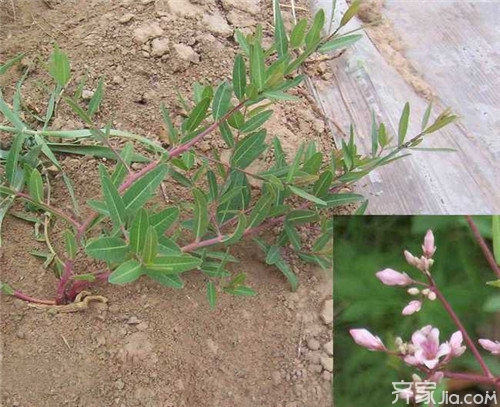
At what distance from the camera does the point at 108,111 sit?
167cm

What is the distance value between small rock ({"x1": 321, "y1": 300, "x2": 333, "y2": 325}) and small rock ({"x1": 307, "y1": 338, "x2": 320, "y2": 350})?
49 millimetres

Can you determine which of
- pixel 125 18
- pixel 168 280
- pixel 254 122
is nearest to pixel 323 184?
pixel 254 122

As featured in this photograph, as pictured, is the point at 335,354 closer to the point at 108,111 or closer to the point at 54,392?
the point at 54,392

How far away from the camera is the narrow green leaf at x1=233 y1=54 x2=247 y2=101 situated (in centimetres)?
126

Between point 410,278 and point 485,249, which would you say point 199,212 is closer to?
→ point 410,278

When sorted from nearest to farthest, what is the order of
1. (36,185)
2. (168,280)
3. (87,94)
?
(168,280), (36,185), (87,94)

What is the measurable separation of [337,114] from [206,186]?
48cm

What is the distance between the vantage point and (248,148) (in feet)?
4.44

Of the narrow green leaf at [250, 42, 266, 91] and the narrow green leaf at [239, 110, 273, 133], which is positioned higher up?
the narrow green leaf at [250, 42, 266, 91]

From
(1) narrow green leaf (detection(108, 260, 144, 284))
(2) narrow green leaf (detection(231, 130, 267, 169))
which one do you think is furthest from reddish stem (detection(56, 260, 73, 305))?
(2) narrow green leaf (detection(231, 130, 267, 169))

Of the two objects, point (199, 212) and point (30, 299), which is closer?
point (199, 212)

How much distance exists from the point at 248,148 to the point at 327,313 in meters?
0.37

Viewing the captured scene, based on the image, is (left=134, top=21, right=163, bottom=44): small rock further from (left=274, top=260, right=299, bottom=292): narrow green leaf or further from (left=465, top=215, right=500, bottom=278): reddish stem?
(left=465, top=215, right=500, bottom=278): reddish stem

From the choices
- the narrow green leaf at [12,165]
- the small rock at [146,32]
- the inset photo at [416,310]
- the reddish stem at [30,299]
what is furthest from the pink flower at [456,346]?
the small rock at [146,32]
